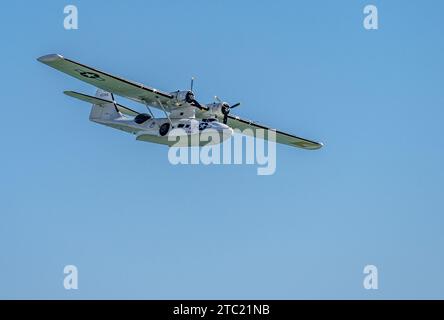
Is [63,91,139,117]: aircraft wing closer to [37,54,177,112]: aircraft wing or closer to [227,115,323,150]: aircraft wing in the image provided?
[37,54,177,112]: aircraft wing

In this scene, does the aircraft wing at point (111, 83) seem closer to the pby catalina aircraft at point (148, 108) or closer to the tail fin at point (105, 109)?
the pby catalina aircraft at point (148, 108)

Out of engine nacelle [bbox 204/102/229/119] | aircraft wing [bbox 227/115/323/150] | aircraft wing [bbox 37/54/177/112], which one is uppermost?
aircraft wing [bbox 37/54/177/112]

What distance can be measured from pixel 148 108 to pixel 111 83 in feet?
9.80

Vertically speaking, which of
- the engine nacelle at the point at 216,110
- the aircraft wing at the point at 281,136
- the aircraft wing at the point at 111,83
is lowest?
the aircraft wing at the point at 281,136

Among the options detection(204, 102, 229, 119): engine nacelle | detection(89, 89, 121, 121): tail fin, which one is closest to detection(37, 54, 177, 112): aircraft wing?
detection(89, 89, 121, 121): tail fin

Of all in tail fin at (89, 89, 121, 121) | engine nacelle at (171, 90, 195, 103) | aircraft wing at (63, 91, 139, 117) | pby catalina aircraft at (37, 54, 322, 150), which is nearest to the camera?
pby catalina aircraft at (37, 54, 322, 150)

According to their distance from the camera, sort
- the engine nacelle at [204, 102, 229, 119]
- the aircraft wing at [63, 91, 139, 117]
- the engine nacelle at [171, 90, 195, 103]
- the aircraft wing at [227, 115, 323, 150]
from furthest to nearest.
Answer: the aircraft wing at [227, 115, 323, 150], the engine nacelle at [204, 102, 229, 119], the aircraft wing at [63, 91, 139, 117], the engine nacelle at [171, 90, 195, 103]

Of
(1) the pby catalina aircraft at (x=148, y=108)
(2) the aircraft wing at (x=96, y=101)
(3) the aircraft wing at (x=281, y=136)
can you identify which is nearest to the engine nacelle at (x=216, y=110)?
(1) the pby catalina aircraft at (x=148, y=108)

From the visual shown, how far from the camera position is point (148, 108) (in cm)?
4938

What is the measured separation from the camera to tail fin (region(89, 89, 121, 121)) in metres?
50.5

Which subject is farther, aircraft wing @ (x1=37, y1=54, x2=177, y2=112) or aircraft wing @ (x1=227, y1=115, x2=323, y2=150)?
aircraft wing @ (x1=227, y1=115, x2=323, y2=150)

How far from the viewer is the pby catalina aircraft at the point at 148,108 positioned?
45.9 metres
